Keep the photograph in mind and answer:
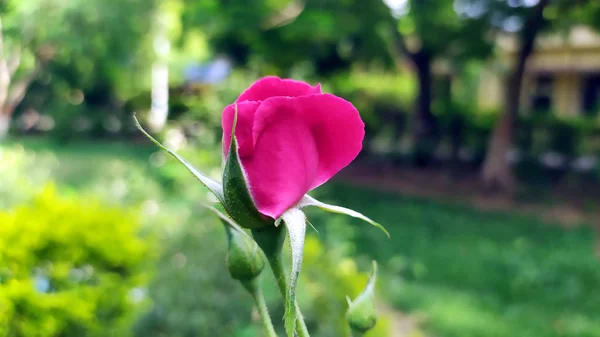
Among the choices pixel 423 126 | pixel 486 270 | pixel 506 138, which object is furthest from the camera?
pixel 423 126

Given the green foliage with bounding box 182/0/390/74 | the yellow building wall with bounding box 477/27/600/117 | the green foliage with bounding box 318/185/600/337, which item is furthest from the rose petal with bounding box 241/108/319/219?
the yellow building wall with bounding box 477/27/600/117

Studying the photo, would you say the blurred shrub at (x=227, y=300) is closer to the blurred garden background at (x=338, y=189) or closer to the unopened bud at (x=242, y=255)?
the blurred garden background at (x=338, y=189)

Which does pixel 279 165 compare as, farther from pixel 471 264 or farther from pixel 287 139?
pixel 471 264

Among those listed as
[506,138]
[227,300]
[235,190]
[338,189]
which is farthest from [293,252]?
[506,138]

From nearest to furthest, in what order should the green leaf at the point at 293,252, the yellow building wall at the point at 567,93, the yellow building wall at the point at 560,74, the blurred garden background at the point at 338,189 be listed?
the green leaf at the point at 293,252
the blurred garden background at the point at 338,189
the yellow building wall at the point at 560,74
the yellow building wall at the point at 567,93

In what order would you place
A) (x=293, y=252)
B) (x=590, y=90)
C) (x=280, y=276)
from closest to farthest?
1. (x=293, y=252)
2. (x=280, y=276)
3. (x=590, y=90)

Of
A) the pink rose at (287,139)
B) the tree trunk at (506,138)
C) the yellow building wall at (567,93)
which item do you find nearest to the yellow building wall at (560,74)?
the yellow building wall at (567,93)

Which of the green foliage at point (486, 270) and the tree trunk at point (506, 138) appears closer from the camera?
the green foliage at point (486, 270)

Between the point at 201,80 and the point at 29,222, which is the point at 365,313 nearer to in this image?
the point at 29,222
